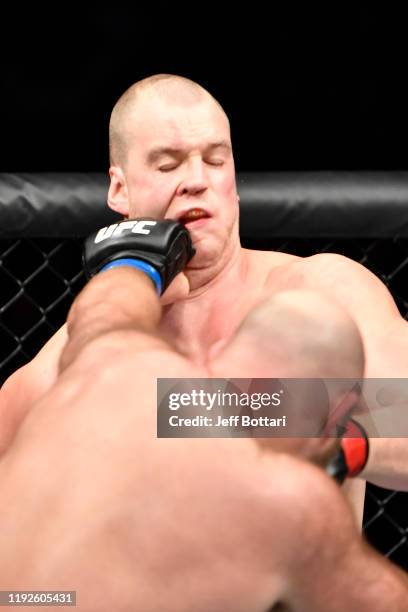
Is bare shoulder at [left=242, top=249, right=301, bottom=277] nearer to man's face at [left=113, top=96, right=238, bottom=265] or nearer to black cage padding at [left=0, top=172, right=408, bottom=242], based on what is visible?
man's face at [left=113, top=96, right=238, bottom=265]

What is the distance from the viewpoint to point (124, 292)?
4.19ft

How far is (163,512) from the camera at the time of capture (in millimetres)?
1107

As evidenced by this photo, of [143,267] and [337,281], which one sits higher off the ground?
[143,267]

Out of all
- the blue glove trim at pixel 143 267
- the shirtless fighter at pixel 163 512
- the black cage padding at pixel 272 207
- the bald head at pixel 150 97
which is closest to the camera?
the shirtless fighter at pixel 163 512

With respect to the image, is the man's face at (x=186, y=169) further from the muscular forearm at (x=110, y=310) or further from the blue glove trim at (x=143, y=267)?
the muscular forearm at (x=110, y=310)

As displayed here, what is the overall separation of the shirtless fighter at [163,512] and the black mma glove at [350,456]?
135 millimetres

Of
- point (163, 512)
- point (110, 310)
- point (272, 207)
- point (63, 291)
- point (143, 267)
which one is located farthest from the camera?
point (63, 291)

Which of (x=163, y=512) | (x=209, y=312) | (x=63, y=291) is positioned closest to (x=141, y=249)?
(x=209, y=312)

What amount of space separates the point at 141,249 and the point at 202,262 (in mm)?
295

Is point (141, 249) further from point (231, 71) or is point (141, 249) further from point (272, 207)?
point (231, 71)

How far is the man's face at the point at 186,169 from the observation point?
1747 millimetres

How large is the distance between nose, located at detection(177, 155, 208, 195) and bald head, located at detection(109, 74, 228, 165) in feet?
0.34

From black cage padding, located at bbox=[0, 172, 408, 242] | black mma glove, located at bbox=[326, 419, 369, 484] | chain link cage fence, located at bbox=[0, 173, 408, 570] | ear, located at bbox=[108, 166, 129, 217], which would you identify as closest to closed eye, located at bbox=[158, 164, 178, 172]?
ear, located at bbox=[108, 166, 129, 217]

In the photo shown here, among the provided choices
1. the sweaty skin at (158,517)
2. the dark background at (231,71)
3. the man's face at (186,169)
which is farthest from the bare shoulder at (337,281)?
the sweaty skin at (158,517)
